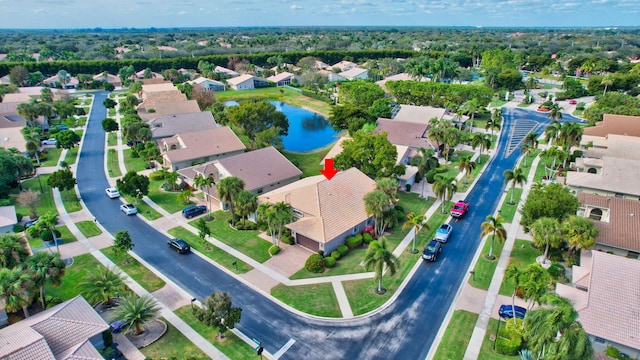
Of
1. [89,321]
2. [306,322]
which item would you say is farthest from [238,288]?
[89,321]

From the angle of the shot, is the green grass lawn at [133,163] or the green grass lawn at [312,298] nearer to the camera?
the green grass lawn at [312,298]

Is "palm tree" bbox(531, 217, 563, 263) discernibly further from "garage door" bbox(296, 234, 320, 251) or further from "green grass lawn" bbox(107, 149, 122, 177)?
"green grass lawn" bbox(107, 149, 122, 177)

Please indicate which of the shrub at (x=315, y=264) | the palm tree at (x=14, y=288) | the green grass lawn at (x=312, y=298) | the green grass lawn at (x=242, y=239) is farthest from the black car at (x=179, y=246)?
the palm tree at (x=14, y=288)

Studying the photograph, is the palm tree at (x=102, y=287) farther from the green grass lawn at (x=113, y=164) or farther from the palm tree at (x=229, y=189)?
the green grass lawn at (x=113, y=164)

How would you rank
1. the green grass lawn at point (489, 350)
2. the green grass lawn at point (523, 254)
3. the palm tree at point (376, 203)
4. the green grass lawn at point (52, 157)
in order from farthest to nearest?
1. the green grass lawn at point (52, 157)
2. the palm tree at point (376, 203)
3. the green grass lawn at point (523, 254)
4. the green grass lawn at point (489, 350)

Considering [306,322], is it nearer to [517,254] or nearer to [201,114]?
[517,254]

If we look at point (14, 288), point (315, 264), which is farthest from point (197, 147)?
point (14, 288)
